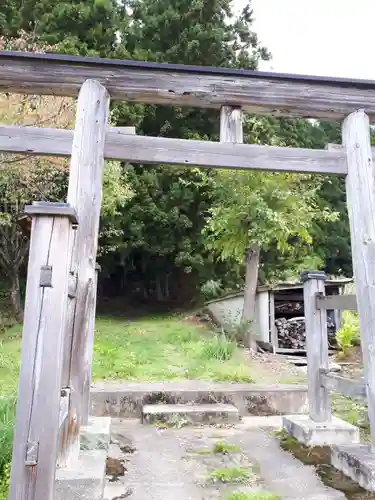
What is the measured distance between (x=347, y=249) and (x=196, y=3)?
34.9 ft

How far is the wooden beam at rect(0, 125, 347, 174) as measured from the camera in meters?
3.40

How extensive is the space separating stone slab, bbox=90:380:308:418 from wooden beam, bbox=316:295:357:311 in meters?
1.93

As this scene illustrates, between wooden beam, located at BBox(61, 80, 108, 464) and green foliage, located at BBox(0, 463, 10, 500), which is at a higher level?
wooden beam, located at BBox(61, 80, 108, 464)

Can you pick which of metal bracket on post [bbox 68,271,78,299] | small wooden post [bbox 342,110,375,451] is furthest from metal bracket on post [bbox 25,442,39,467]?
small wooden post [bbox 342,110,375,451]

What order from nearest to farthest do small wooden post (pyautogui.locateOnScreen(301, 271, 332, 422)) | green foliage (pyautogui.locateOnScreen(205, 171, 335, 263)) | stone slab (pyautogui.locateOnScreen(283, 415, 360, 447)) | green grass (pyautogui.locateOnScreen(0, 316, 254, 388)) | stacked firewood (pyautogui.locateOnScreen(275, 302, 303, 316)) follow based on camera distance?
stone slab (pyautogui.locateOnScreen(283, 415, 360, 447)) < small wooden post (pyautogui.locateOnScreen(301, 271, 332, 422)) < green grass (pyautogui.locateOnScreen(0, 316, 254, 388)) < green foliage (pyautogui.locateOnScreen(205, 171, 335, 263)) < stacked firewood (pyautogui.locateOnScreen(275, 302, 303, 316))

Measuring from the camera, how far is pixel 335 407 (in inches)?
232

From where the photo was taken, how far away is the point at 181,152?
11.6ft

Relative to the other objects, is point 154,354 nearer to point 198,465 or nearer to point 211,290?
point 211,290

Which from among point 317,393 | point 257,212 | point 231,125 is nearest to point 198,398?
point 317,393

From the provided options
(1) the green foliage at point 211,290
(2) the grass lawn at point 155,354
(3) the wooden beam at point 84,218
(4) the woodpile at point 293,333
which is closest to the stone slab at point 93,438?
(3) the wooden beam at point 84,218

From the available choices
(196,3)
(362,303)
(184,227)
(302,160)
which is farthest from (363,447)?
(196,3)

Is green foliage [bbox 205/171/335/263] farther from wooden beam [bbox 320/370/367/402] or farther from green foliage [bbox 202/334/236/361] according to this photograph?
wooden beam [bbox 320/370/367/402]

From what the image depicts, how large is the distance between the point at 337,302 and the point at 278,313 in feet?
26.8

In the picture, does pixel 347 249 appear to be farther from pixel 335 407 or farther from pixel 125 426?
pixel 125 426
